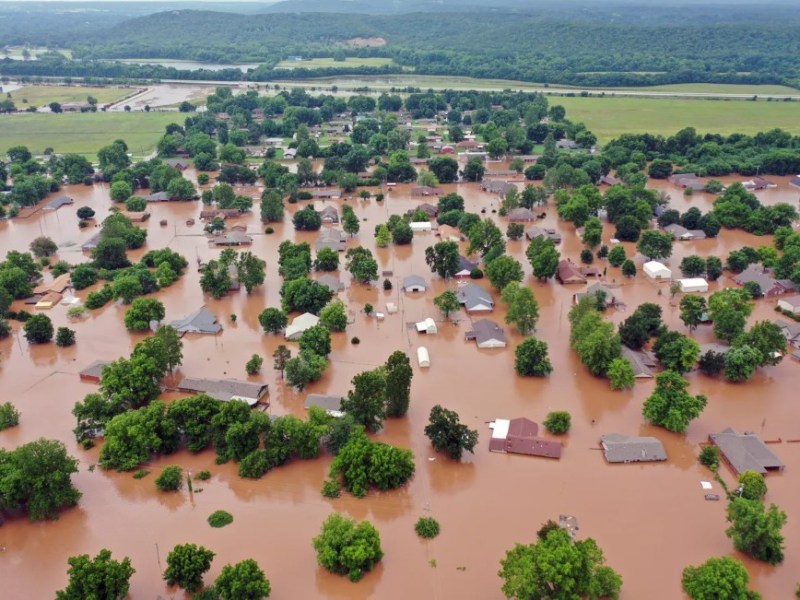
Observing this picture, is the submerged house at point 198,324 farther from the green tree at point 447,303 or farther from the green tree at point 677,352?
the green tree at point 677,352

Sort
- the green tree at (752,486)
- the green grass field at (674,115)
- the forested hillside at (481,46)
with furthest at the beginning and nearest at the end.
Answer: the forested hillside at (481,46) → the green grass field at (674,115) → the green tree at (752,486)

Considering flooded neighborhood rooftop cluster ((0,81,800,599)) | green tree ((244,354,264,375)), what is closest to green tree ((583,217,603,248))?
flooded neighborhood rooftop cluster ((0,81,800,599))

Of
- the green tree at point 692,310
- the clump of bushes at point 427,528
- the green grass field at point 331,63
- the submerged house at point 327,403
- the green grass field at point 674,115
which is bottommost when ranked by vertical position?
the clump of bushes at point 427,528

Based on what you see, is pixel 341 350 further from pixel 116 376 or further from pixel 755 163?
pixel 755 163

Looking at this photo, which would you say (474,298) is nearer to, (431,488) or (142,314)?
(431,488)

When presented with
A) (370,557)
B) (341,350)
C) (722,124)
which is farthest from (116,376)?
(722,124)

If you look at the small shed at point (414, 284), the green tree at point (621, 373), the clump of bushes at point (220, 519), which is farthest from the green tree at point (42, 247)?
the green tree at point (621, 373)
